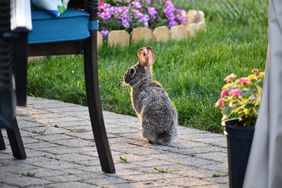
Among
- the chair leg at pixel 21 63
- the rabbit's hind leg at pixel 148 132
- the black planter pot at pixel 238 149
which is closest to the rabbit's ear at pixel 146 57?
the rabbit's hind leg at pixel 148 132

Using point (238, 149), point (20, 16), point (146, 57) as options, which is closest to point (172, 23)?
point (146, 57)

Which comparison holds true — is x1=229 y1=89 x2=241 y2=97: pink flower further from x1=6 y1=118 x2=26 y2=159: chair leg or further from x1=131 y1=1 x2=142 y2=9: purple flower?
x1=131 y1=1 x2=142 y2=9: purple flower

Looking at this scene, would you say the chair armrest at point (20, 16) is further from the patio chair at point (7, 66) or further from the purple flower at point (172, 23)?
the purple flower at point (172, 23)

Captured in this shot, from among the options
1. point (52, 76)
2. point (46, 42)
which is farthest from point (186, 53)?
point (46, 42)

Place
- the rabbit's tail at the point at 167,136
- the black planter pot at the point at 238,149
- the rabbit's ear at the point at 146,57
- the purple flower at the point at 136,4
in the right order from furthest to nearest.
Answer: the purple flower at the point at 136,4
the rabbit's ear at the point at 146,57
the rabbit's tail at the point at 167,136
the black planter pot at the point at 238,149

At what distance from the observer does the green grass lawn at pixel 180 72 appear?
6043mm

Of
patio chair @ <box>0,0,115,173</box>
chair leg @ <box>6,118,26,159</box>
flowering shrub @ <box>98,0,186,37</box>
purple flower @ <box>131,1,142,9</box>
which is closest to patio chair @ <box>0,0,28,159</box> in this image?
patio chair @ <box>0,0,115,173</box>

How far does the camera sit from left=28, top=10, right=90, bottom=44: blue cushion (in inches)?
165

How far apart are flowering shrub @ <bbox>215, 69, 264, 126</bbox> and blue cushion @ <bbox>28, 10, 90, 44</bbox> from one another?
78 centimetres

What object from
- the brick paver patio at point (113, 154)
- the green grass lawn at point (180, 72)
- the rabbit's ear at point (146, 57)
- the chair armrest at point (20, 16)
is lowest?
the green grass lawn at point (180, 72)

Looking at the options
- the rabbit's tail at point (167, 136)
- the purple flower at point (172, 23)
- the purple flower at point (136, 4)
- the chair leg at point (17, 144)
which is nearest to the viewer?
the chair leg at point (17, 144)

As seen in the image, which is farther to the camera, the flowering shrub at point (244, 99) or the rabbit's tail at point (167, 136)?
the rabbit's tail at point (167, 136)

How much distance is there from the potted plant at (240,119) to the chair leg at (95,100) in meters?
0.73

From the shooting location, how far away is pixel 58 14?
4188 millimetres
